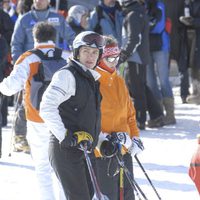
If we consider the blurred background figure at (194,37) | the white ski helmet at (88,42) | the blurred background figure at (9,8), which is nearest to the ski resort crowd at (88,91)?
the white ski helmet at (88,42)

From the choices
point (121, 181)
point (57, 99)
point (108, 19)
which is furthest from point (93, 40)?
point (108, 19)

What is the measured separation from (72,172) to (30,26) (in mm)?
4000

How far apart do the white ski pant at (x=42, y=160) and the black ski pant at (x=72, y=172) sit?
129cm

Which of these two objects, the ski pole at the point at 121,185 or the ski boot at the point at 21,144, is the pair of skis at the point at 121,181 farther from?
the ski boot at the point at 21,144

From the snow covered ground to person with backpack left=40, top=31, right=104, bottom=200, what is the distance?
5.90ft

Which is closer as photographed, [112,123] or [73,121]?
[73,121]

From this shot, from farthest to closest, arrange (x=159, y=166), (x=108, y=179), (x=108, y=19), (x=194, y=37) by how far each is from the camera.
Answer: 1. (x=194, y=37)
2. (x=108, y=19)
3. (x=159, y=166)
4. (x=108, y=179)

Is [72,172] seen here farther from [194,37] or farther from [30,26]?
[194,37]

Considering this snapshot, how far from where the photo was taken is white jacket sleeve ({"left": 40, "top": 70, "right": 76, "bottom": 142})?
4.34 meters

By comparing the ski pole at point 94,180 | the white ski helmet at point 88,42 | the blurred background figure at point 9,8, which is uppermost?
the white ski helmet at point 88,42

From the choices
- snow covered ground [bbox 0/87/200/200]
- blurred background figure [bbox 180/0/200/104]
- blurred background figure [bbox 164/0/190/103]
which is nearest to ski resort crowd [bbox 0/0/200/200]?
snow covered ground [bbox 0/87/200/200]

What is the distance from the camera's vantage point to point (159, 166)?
730 cm

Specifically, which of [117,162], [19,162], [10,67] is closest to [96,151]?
[117,162]

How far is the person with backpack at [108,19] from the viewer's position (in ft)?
30.5
